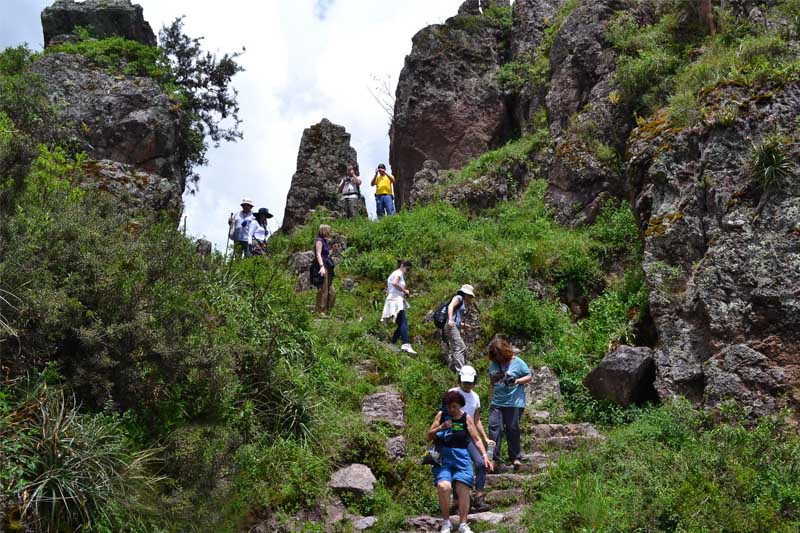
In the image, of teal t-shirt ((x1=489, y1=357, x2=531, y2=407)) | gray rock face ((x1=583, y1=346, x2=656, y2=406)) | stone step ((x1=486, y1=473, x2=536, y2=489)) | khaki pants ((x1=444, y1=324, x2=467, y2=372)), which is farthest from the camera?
khaki pants ((x1=444, y1=324, x2=467, y2=372))

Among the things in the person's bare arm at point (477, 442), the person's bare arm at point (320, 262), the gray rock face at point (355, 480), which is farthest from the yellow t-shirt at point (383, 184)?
the person's bare arm at point (477, 442)

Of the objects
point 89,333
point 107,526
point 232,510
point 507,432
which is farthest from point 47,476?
point 507,432

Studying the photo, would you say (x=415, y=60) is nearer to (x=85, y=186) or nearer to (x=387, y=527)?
(x=85, y=186)

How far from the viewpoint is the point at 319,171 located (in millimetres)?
26453

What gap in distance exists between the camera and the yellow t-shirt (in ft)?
79.0

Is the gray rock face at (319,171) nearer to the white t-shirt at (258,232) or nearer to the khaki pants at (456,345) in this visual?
the white t-shirt at (258,232)

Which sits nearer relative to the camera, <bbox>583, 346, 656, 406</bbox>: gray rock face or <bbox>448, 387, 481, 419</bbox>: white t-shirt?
<bbox>448, 387, 481, 419</bbox>: white t-shirt

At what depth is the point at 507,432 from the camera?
460 inches

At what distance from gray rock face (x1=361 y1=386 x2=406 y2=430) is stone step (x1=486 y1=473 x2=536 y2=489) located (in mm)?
1920

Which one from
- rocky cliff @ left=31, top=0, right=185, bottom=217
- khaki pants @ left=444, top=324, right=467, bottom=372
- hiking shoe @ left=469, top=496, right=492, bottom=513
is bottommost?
hiking shoe @ left=469, top=496, right=492, bottom=513

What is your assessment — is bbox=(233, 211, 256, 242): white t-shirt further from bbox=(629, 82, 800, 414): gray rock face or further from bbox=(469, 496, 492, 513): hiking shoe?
bbox=(469, 496, 492, 513): hiking shoe

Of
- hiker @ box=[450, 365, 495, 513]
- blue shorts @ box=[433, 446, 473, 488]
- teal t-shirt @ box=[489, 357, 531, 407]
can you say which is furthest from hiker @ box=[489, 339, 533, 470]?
blue shorts @ box=[433, 446, 473, 488]

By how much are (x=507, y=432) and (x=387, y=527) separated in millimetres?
2422

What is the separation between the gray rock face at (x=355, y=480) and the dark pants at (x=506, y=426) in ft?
5.59
